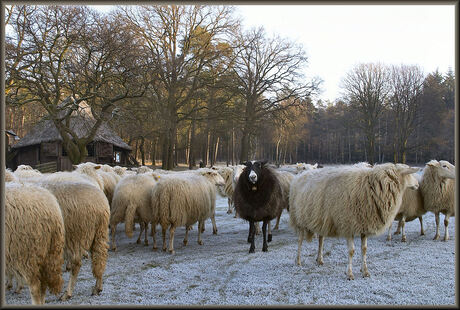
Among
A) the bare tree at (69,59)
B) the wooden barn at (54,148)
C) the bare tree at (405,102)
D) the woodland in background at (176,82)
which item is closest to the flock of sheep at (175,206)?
the woodland in background at (176,82)

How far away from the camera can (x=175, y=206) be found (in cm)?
736

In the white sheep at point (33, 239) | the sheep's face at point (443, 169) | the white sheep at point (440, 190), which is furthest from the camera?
the white sheep at point (440, 190)

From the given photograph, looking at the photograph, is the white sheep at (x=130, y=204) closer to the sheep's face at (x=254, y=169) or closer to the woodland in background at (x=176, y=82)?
the sheep's face at (x=254, y=169)

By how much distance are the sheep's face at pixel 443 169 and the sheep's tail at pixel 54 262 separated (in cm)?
870

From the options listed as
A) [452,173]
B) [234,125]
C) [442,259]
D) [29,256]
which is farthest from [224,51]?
[29,256]

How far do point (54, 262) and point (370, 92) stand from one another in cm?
3510

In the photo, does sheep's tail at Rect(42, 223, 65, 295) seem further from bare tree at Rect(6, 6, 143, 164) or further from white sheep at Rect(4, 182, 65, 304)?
bare tree at Rect(6, 6, 143, 164)

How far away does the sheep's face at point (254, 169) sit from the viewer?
6992 mm

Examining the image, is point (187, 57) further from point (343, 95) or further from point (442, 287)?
point (442, 287)

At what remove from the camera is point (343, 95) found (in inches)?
1421

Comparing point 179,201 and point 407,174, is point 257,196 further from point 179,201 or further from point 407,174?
point 407,174

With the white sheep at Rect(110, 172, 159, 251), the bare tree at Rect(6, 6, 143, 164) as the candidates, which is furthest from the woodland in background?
the white sheep at Rect(110, 172, 159, 251)

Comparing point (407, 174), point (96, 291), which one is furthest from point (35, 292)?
point (407, 174)

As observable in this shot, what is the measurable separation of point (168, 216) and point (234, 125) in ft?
60.9
